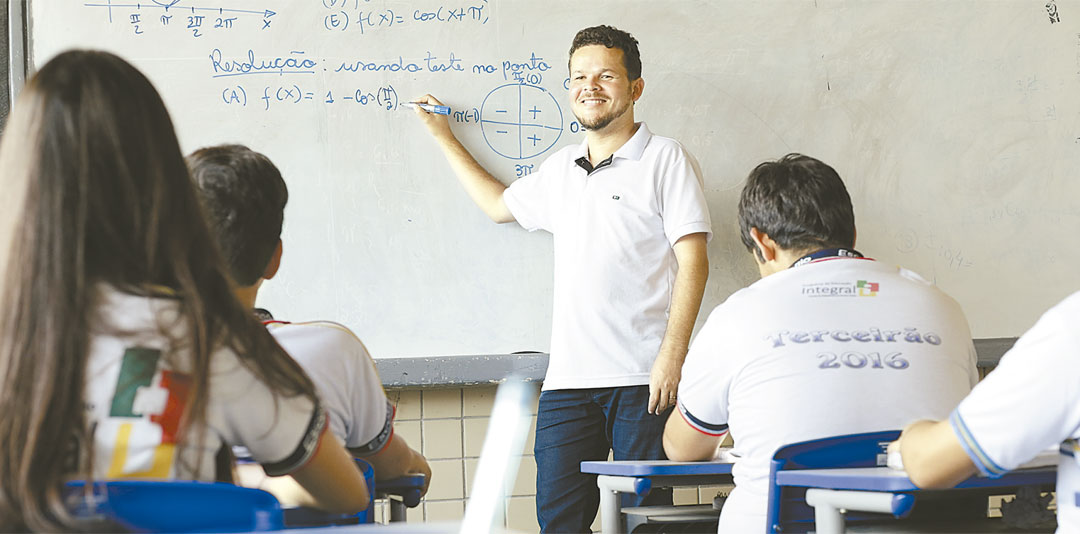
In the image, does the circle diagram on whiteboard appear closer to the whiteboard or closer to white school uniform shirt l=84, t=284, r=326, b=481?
the whiteboard

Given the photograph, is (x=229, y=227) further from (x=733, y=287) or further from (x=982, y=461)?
(x=733, y=287)

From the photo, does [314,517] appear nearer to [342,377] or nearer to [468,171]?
[342,377]

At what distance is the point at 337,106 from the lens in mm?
3166

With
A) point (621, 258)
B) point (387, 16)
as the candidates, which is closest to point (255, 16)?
point (387, 16)

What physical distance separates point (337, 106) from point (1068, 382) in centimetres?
239

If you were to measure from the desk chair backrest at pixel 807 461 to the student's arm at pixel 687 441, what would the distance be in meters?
0.40

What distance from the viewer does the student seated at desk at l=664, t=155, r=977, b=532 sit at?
188 cm

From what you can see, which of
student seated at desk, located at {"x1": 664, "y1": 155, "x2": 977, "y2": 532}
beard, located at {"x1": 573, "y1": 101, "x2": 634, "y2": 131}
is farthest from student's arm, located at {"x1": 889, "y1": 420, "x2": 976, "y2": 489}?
beard, located at {"x1": 573, "y1": 101, "x2": 634, "y2": 131}

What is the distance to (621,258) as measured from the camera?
2.91m

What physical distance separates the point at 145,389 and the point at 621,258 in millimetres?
1911

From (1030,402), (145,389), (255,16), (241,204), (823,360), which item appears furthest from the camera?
(255,16)

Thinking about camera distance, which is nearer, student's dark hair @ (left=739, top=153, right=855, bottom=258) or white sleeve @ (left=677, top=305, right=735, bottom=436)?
white sleeve @ (left=677, top=305, right=735, bottom=436)

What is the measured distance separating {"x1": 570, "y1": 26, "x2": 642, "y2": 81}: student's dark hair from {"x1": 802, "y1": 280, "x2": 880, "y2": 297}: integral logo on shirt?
4.04 ft

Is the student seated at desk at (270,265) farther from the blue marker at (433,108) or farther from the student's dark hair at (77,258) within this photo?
the blue marker at (433,108)
